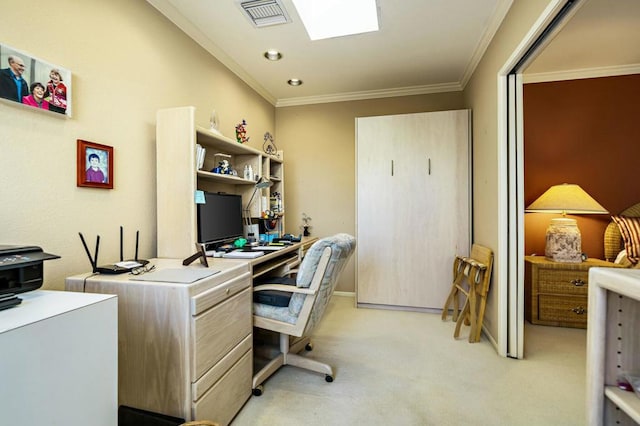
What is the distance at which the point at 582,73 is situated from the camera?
3.09 meters

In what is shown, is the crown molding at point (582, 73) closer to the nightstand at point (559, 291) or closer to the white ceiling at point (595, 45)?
the white ceiling at point (595, 45)

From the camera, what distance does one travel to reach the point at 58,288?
1493mm

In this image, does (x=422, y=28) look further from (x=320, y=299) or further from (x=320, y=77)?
(x=320, y=299)

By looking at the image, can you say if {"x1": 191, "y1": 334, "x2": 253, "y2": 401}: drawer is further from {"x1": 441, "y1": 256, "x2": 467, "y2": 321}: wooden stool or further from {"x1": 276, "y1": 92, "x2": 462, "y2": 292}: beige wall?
{"x1": 276, "y1": 92, "x2": 462, "y2": 292}: beige wall

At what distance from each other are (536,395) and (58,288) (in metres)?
2.73

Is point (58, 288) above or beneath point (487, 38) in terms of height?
beneath

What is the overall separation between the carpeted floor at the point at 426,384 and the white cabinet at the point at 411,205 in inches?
25.1

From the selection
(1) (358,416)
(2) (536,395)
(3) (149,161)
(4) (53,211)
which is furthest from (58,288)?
(2) (536,395)

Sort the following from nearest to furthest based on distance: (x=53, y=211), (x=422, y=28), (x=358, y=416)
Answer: (x=53, y=211) < (x=358, y=416) < (x=422, y=28)

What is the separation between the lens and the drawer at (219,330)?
1309mm

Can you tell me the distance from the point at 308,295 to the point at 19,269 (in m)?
1.24

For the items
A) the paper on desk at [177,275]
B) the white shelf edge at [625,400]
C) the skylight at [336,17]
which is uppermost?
the skylight at [336,17]

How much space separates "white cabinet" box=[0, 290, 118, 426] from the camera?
28.4 inches

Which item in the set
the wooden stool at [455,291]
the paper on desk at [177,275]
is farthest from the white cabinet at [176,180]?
the wooden stool at [455,291]
